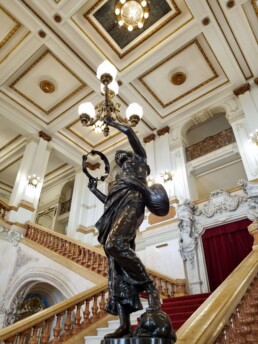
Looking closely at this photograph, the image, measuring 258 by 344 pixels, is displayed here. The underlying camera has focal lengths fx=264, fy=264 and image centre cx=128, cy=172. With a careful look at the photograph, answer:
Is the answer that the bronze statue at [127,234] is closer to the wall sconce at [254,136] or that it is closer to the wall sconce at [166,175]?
the wall sconce at [254,136]

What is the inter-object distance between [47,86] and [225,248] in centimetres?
769

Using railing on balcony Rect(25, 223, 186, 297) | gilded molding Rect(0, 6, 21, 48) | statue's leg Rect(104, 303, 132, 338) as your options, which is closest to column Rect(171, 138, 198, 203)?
railing on balcony Rect(25, 223, 186, 297)

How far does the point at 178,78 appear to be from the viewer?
29.7ft

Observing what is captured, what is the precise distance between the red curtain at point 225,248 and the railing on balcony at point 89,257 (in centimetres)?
103

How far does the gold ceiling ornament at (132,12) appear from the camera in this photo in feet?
22.7

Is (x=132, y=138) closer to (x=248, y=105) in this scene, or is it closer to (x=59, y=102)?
(x=248, y=105)

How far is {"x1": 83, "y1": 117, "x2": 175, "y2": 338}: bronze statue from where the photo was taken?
4.42 feet

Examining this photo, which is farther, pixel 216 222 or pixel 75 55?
pixel 75 55

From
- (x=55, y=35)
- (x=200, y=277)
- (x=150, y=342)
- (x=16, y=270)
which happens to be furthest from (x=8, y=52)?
(x=150, y=342)

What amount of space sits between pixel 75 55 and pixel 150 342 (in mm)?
8394

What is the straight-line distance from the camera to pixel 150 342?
3.58 feet

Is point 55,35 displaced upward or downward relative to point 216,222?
upward

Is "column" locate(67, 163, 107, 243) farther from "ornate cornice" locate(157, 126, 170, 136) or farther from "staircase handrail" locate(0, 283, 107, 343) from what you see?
"staircase handrail" locate(0, 283, 107, 343)

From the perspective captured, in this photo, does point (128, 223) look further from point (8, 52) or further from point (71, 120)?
point (71, 120)
